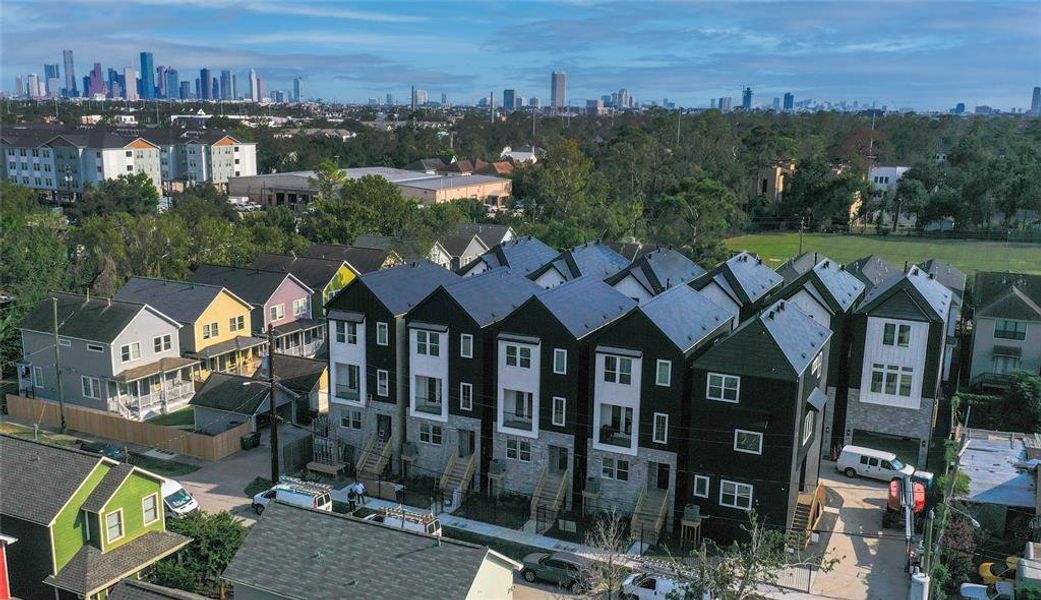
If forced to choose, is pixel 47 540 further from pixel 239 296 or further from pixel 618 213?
pixel 618 213

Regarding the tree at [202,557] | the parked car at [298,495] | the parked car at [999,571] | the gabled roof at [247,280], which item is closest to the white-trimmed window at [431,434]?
the parked car at [298,495]

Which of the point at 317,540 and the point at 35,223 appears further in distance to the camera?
the point at 35,223

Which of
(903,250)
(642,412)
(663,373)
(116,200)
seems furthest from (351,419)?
(116,200)

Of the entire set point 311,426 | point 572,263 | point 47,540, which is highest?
point 572,263

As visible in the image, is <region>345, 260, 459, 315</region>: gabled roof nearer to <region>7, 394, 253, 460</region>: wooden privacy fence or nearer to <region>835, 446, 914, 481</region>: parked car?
<region>7, 394, 253, 460</region>: wooden privacy fence

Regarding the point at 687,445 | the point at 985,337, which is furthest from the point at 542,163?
the point at 687,445

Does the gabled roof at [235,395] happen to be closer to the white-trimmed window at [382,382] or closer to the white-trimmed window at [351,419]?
the white-trimmed window at [351,419]

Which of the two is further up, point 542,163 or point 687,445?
point 542,163
